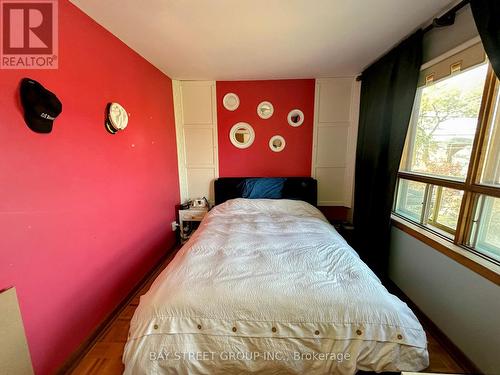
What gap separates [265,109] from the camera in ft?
9.72

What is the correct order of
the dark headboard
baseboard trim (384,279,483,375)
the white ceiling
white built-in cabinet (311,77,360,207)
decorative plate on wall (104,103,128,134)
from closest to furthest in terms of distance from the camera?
baseboard trim (384,279,483,375) < the white ceiling < decorative plate on wall (104,103,128,134) < white built-in cabinet (311,77,360,207) < the dark headboard

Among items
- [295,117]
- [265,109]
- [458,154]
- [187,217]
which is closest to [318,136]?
[295,117]

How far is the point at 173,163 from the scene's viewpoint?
9.66ft

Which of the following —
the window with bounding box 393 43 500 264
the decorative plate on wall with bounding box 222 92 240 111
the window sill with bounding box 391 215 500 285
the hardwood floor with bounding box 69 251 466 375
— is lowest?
the hardwood floor with bounding box 69 251 466 375

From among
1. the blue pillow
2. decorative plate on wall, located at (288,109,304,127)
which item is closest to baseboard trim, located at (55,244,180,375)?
the blue pillow

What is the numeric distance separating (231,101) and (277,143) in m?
0.90

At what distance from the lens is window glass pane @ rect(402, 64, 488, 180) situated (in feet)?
4.79

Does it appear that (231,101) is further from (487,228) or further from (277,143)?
(487,228)

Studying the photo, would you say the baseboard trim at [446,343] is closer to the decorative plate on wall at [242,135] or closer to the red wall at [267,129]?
the red wall at [267,129]

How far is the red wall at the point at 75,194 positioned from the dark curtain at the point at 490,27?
2.56m

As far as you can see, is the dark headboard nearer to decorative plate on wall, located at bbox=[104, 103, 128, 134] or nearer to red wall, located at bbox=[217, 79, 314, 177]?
red wall, located at bbox=[217, 79, 314, 177]

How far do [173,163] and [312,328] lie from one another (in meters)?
2.58

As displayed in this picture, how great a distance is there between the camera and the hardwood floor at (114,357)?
4.42ft

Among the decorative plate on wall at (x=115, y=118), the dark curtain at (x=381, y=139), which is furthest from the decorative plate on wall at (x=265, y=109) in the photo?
the decorative plate on wall at (x=115, y=118)
